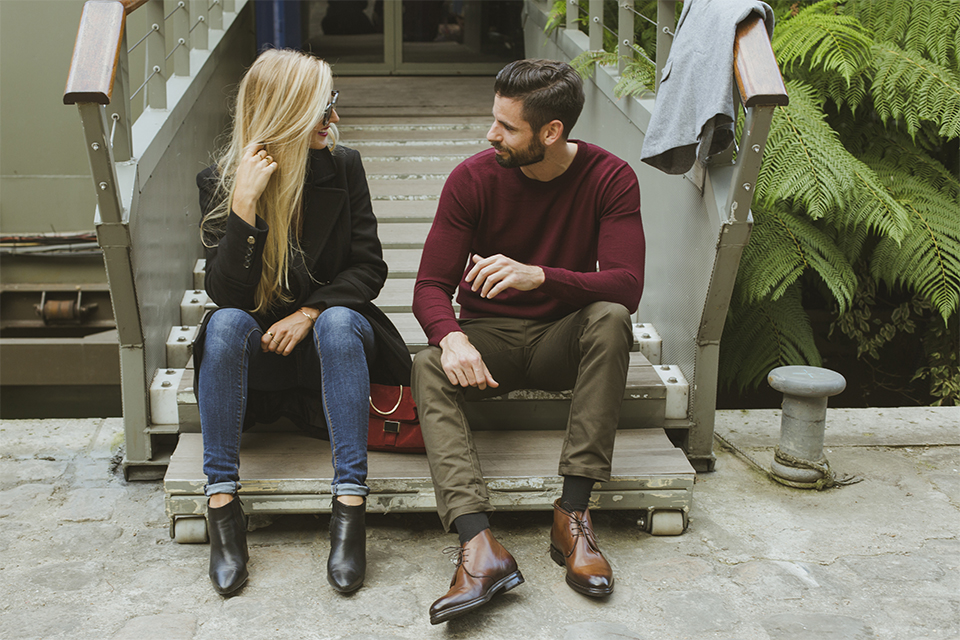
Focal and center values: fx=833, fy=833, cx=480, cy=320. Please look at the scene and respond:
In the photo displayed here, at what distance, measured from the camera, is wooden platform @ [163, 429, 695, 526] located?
2.51 meters

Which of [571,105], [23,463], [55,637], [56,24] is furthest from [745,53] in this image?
A: [56,24]

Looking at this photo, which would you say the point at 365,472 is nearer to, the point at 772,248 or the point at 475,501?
the point at 475,501

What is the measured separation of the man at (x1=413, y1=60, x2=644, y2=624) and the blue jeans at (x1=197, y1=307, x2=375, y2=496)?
19 centimetres

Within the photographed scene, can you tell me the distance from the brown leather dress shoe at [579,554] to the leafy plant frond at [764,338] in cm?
186

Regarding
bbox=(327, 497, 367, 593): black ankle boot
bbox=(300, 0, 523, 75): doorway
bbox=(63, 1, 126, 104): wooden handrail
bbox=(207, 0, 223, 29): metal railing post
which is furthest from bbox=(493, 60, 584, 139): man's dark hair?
bbox=(300, 0, 523, 75): doorway

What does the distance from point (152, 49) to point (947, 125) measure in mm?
3399

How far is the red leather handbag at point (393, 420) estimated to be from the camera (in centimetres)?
265

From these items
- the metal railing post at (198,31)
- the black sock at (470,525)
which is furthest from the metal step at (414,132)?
the black sock at (470,525)

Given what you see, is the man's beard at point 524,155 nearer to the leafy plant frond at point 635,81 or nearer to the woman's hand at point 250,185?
the woman's hand at point 250,185

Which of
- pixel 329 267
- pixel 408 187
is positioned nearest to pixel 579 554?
pixel 329 267

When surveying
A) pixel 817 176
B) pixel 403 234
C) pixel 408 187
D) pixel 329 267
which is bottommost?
pixel 403 234

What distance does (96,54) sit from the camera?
97.1 inches

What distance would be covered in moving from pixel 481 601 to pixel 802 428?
56.8 inches

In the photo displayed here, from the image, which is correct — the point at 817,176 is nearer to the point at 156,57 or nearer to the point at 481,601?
the point at 481,601
